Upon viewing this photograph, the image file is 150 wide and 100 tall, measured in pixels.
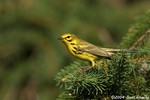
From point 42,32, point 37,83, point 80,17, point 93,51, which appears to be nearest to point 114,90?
point 93,51

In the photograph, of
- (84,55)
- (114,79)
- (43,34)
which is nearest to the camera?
(114,79)

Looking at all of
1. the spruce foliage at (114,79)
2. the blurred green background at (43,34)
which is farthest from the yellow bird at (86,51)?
the blurred green background at (43,34)

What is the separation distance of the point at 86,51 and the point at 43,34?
1.32 metres

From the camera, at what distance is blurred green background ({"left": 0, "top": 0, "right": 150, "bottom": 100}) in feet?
16.1

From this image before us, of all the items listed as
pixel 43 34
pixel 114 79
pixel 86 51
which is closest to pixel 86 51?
pixel 86 51

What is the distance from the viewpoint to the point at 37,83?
499cm

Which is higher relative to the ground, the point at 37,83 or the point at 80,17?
the point at 80,17

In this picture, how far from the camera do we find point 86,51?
410cm

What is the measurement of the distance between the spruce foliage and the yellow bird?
32 cm

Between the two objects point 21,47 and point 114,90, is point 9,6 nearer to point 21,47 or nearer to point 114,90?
point 21,47

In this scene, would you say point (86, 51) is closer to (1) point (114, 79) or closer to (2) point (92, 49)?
(2) point (92, 49)

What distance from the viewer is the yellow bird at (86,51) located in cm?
379

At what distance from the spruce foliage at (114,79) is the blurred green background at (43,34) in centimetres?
119

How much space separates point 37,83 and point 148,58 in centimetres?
207
